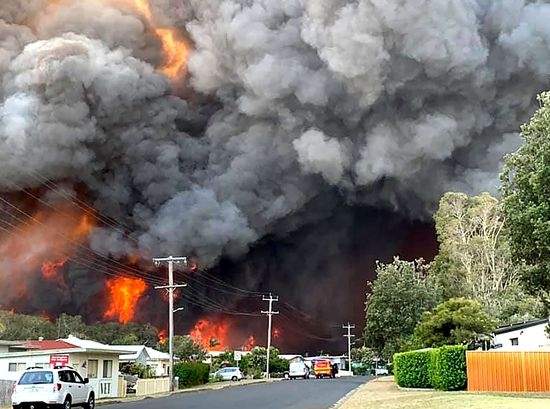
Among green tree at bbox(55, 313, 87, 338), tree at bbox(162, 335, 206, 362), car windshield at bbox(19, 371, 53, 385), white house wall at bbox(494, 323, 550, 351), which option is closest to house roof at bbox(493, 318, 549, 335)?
white house wall at bbox(494, 323, 550, 351)

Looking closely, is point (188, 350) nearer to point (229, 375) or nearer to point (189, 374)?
point (229, 375)

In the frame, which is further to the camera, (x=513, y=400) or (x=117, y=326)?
(x=117, y=326)

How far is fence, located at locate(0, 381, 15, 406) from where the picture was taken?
33.2 meters

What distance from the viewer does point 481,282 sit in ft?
196

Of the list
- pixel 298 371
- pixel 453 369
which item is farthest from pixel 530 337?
pixel 298 371

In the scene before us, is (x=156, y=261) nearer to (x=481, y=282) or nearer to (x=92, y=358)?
(x=92, y=358)

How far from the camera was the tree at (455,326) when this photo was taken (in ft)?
134

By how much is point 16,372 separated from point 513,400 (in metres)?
30.4

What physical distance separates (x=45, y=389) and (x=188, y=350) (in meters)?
58.6

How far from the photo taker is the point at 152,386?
48719mm

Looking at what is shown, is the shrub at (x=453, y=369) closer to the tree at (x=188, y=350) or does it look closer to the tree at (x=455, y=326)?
the tree at (x=455, y=326)

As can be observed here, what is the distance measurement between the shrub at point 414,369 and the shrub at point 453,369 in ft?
9.46

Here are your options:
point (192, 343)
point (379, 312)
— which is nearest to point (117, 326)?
point (192, 343)

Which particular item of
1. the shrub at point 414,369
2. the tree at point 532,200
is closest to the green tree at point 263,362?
the shrub at point 414,369
